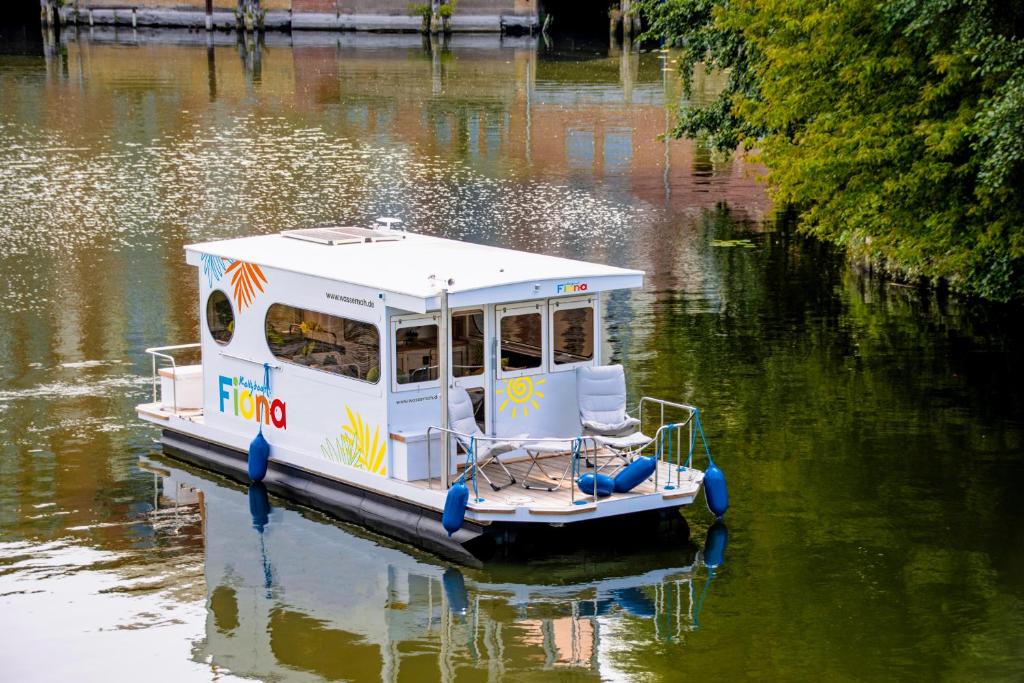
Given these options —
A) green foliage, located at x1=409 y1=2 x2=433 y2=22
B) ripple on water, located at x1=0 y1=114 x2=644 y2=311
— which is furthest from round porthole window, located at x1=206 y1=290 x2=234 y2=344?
green foliage, located at x1=409 y1=2 x2=433 y2=22

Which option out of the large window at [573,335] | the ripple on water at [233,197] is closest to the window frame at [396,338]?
the large window at [573,335]

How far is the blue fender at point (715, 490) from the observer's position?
21.9 m

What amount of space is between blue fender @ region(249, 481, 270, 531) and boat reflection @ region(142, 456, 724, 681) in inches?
1.9

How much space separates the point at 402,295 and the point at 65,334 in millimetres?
14304

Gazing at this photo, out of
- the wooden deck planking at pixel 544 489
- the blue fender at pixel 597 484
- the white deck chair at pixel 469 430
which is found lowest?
the wooden deck planking at pixel 544 489

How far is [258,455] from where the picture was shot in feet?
76.9

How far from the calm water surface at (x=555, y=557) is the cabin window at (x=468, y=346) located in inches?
106

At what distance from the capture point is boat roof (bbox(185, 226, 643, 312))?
21.3m

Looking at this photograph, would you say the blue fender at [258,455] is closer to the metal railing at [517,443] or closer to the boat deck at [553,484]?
the boat deck at [553,484]

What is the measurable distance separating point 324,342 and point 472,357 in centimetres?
217

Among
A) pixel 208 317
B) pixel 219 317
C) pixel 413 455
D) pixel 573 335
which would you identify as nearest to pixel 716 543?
pixel 573 335

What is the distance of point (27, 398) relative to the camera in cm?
2855

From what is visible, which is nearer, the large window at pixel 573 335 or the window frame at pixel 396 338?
the window frame at pixel 396 338

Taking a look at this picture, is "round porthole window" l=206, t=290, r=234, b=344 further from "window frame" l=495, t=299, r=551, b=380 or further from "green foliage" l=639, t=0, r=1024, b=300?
"green foliage" l=639, t=0, r=1024, b=300
